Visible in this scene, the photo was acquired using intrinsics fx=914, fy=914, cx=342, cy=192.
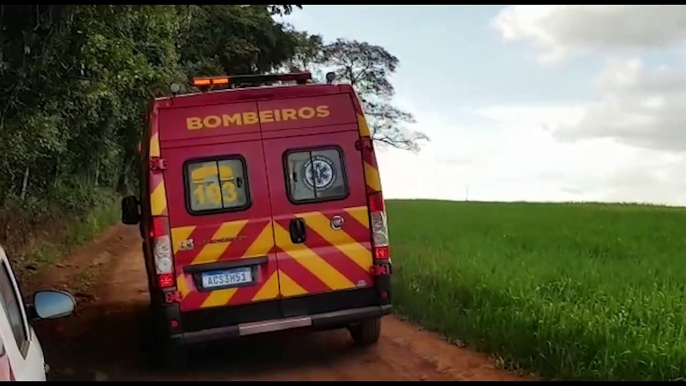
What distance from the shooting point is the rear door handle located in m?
7.93

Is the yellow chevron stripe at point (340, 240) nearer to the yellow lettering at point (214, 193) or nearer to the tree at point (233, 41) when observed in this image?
the yellow lettering at point (214, 193)

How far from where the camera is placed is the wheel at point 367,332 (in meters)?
8.87

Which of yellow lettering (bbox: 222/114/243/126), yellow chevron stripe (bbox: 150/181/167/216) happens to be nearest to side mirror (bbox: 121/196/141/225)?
yellow chevron stripe (bbox: 150/181/167/216)

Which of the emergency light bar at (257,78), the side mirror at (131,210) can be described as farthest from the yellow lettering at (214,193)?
the side mirror at (131,210)

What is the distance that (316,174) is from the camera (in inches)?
317

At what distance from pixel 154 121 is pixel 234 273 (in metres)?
1.47

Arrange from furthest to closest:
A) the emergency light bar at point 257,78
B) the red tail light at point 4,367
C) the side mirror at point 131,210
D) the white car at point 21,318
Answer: the side mirror at point 131,210 < the emergency light bar at point 257,78 < the white car at point 21,318 < the red tail light at point 4,367

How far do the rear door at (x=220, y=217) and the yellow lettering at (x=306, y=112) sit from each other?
0.45 meters

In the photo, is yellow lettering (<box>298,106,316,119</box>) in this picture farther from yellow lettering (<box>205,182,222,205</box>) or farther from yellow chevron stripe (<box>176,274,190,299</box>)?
yellow chevron stripe (<box>176,274,190,299</box>)

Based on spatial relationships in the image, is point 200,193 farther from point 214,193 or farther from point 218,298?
point 218,298

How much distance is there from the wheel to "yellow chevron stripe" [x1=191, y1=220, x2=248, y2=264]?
175 centimetres

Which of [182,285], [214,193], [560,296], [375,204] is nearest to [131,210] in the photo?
[214,193]

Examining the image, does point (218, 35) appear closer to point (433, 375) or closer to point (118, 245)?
point (118, 245)

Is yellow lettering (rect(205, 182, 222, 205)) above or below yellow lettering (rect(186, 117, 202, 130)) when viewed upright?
below
